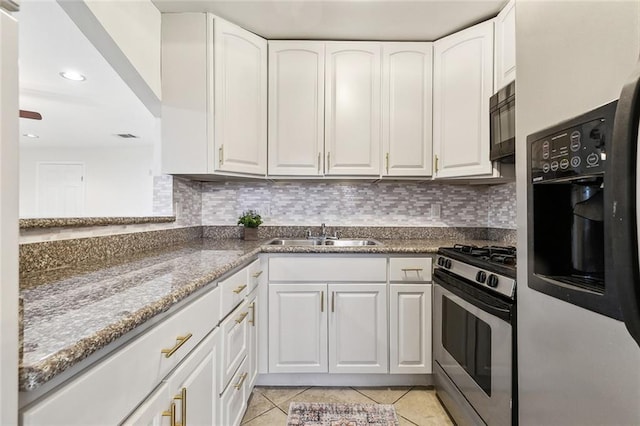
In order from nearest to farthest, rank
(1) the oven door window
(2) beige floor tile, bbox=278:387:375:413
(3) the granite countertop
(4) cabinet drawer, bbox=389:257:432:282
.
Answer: (3) the granite countertop → (1) the oven door window → (2) beige floor tile, bbox=278:387:375:413 → (4) cabinet drawer, bbox=389:257:432:282

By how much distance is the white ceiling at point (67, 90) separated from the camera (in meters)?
2.08

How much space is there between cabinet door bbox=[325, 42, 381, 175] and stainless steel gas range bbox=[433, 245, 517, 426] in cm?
84

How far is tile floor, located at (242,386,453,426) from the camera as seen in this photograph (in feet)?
5.70

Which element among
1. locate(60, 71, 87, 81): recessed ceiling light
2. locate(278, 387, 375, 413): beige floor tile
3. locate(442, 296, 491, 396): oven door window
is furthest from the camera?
locate(60, 71, 87, 81): recessed ceiling light

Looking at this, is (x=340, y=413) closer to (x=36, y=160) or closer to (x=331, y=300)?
(x=331, y=300)

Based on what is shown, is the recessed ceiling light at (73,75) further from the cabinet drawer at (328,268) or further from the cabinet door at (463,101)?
the cabinet door at (463,101)

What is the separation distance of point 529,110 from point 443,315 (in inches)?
49.5

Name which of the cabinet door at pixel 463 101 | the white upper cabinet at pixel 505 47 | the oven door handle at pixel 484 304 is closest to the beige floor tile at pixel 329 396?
the oven door handle at pixel 484 304

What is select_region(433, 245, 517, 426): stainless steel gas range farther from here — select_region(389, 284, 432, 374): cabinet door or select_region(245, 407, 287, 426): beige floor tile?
select_region(245, 407, 287, 426): beige floor tile

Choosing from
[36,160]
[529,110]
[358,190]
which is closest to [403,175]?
[358,190]

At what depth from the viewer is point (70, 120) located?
4406mm

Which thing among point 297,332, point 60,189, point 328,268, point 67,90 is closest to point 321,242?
point 328,268

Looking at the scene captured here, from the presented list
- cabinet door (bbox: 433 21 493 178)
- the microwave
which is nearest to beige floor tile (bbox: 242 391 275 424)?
cabinet door (bbox: 433 21 493 178)

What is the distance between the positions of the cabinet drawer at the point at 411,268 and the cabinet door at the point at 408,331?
0.17 ft
